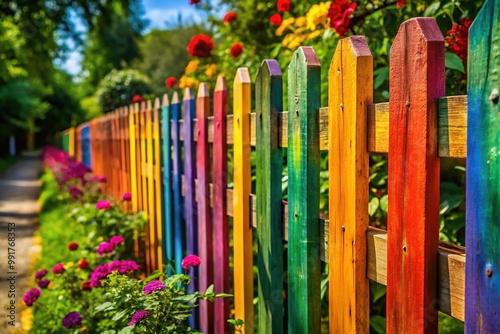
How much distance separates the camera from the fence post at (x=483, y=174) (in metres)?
1.08

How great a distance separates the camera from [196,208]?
320cm

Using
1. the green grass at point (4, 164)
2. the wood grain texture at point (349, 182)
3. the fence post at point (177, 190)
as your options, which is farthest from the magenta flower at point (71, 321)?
the green grass at point (4, 164)

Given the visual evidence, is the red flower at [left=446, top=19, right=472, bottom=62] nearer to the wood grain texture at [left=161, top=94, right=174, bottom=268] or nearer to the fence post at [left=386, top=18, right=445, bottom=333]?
the fence post at [left=386, top=18, right=445, bottom=333]

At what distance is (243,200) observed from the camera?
2.42m

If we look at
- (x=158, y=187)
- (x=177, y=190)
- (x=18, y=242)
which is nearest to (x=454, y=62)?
(x=177, y=190)

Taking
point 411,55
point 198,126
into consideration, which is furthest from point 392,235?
point 198,126

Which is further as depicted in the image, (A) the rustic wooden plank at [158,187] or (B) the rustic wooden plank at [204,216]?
(A) the rustic wooden plank at [158,187]

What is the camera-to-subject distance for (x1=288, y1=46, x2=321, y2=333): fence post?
1794 mm

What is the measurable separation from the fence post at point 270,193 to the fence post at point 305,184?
0.57ft

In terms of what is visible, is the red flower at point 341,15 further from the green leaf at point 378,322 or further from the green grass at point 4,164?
the green grass at point 4,164

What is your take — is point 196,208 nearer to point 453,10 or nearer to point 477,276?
point 453,10

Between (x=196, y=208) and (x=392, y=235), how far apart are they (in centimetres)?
192

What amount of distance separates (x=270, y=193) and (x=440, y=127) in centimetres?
94

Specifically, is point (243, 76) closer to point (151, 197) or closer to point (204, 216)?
point (204, 216)
